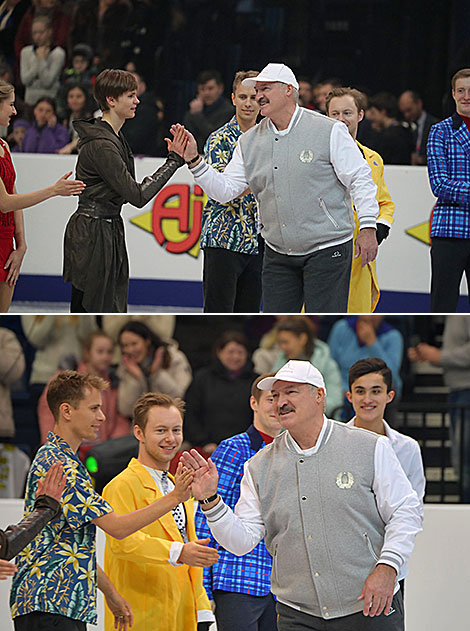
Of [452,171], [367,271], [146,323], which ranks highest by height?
[452,171]

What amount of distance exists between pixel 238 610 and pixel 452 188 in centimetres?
272

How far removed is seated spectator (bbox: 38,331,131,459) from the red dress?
0.64m

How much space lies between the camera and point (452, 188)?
6.38 meters

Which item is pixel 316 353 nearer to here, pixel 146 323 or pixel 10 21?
pixel 146 323

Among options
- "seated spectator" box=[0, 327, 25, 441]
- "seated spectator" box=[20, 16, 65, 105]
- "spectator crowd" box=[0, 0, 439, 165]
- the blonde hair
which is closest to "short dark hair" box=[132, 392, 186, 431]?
"seated spectator" box=[0, 327, 25, 441]

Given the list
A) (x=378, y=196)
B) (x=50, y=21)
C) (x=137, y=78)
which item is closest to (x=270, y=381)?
(x=378, y=196)

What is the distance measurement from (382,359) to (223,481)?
126cm

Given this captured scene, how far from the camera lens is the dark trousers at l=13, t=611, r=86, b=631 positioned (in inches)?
169

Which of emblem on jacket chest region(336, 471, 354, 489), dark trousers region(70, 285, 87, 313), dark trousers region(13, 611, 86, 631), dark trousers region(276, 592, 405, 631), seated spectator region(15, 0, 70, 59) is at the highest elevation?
seated spectator region(15, 0, 70, 59)

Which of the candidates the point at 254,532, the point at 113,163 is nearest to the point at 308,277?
the point at 113,163

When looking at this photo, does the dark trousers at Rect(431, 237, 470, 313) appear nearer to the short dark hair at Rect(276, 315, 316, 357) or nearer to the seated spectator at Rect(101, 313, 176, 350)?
the short dark hair at Rect(276, 315, 316, 357)

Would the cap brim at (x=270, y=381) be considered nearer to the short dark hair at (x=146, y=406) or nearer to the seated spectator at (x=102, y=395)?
the short dark hair at (x=146, y=406)

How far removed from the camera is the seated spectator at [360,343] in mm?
5902

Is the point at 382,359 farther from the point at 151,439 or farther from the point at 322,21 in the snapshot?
the point at 322,21
